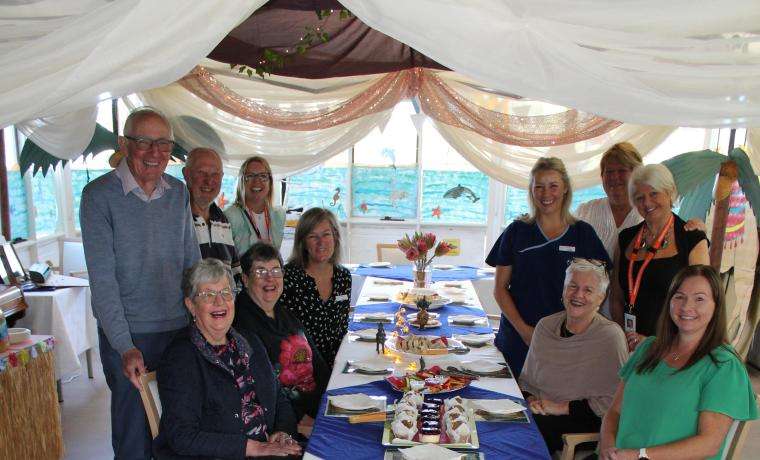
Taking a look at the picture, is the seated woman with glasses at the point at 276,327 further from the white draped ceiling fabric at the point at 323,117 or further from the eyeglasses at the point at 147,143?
the white draped ceiling fabric at the point at 323,117

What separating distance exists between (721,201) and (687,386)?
1.32 meters

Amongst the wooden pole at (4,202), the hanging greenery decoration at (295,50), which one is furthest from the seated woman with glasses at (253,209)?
the wooden pole at (4,202)

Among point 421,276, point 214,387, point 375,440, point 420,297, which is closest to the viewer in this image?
point 375,440

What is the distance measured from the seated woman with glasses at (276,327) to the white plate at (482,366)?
2.22 ft

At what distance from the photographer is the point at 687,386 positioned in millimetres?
1767

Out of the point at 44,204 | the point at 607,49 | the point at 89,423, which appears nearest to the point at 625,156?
the point at 607,49

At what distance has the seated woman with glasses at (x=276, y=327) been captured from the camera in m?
2.40

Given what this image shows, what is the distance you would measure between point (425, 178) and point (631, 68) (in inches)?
197

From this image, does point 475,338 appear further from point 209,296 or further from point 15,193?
point 15,193

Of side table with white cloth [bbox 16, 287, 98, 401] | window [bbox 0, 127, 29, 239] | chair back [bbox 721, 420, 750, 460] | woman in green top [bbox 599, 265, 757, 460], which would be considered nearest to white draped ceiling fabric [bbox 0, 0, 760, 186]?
woman in green top [bbox 599, 265, 757, 460]

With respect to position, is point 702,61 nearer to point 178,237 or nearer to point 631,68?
point 631,68

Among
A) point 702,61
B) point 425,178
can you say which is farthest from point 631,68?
point 425,178

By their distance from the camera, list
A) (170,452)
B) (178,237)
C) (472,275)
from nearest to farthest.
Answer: (170,452) → (178,237) → (472,275)

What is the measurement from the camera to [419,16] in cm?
134
